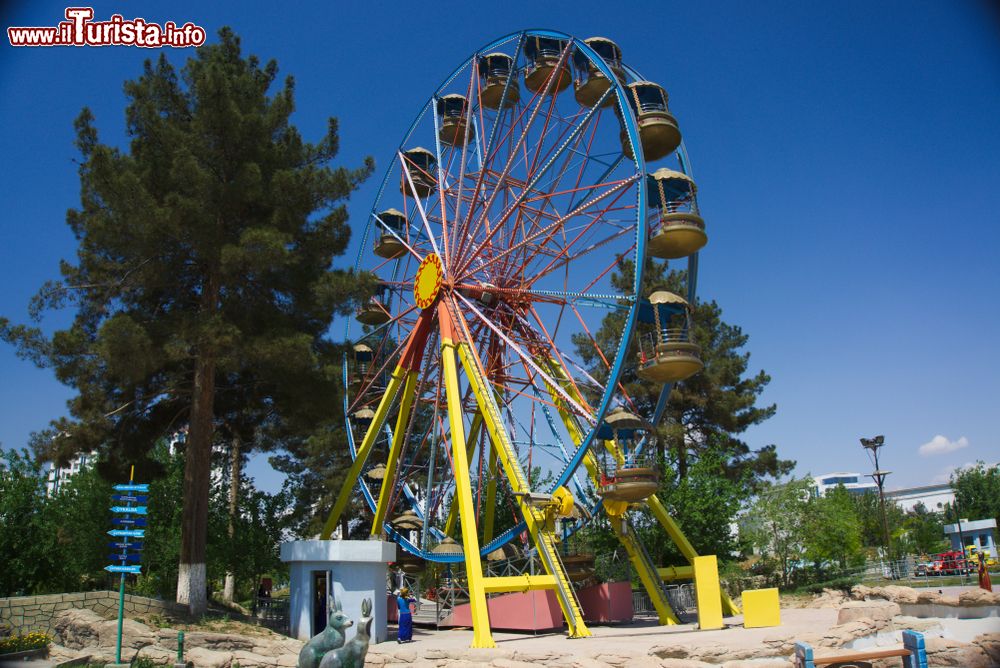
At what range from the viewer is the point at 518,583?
16703 millimetres

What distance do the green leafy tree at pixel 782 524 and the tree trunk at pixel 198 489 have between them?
2363 cm

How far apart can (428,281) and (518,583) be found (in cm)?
1010

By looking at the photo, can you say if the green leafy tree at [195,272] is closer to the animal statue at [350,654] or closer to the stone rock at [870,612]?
the animal statue at [350,654]

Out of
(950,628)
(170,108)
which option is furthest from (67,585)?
(950,628)

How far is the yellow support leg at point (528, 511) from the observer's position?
53.8ft

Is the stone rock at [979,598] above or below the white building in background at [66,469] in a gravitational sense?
below

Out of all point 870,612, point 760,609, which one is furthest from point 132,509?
point 870,612

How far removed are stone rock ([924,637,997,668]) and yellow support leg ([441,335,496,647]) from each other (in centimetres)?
777

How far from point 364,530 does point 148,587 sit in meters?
16.9

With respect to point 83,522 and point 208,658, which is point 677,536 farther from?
point 83,522

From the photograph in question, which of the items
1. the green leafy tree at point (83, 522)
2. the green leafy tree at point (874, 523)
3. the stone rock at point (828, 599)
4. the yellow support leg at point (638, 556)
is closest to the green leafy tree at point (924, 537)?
the green leafy tree at point (874, 523)

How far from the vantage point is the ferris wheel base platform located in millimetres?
19578

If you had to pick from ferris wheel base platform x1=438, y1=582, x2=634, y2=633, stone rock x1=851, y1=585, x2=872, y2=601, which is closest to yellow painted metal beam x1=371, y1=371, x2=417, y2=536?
ferris wheel base platform x1=438, y1=582, x2=634, y2=633

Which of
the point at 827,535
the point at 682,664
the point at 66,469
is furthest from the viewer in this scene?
the point at 827,535
